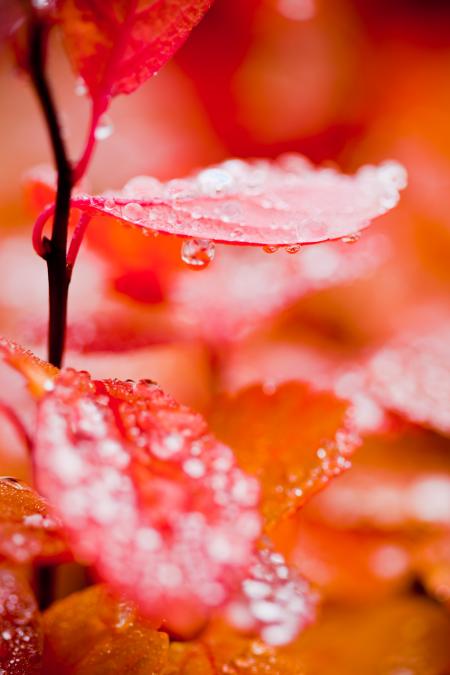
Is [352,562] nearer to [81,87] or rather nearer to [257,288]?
[257,288]

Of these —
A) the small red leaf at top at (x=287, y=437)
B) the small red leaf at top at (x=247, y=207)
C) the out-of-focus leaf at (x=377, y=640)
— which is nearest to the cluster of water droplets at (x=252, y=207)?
the small red leaf at top at (x=247, y=207)

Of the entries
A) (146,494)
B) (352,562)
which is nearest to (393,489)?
(352,562)

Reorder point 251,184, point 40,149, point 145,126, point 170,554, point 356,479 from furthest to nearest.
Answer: point 145,126
point 40,149
point 356,479
point 251,184
point 170,554

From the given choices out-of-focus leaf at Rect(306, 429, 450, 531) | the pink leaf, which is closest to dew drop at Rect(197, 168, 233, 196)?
the pink leaf

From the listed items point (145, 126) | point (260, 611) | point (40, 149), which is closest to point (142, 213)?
point (260, 611)

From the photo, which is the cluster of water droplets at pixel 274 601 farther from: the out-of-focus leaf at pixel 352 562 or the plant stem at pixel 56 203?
the out-of-focus leaf at pixel 352 562

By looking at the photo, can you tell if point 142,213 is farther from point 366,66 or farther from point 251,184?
point 366,66
